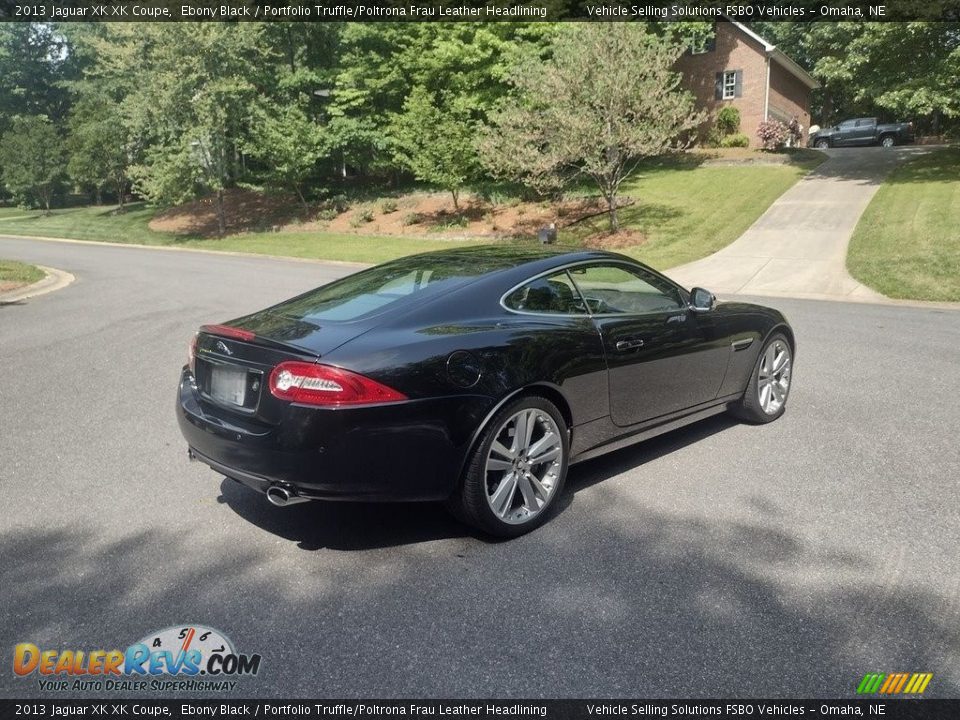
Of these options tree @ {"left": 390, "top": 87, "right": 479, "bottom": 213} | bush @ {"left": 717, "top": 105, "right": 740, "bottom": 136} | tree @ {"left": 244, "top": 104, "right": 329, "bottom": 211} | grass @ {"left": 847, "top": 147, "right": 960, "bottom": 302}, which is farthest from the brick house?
tree @ {"left": 244, "top": 104, "right": 329, "bottom": 211}

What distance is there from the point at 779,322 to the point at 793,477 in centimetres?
160

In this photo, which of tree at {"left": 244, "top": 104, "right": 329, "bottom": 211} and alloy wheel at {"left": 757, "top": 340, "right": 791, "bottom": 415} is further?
tree at {"left": 244, "top": 104, "right": 329, "bottom": 211}

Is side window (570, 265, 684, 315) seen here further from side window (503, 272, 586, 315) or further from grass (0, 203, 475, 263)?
grass (0, 203, 475, 263)

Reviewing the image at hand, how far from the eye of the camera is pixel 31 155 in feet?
153

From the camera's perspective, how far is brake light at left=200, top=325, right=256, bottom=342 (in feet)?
12.9

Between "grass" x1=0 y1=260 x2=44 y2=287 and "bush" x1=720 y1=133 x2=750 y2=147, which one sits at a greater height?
"bush" x1=720 y1=133 x2=750 y2=147

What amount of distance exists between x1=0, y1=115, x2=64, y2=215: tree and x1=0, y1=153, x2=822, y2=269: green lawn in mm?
10237

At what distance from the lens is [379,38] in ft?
111

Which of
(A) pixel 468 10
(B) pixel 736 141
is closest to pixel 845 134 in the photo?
(B) pixel 736 141

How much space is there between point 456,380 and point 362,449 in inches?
22.1

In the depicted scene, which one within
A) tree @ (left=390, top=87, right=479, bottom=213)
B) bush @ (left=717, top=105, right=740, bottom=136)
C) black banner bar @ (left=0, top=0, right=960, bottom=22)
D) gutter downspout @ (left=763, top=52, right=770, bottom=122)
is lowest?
tree @ (left=390, top=87, right=479, bottom=213)

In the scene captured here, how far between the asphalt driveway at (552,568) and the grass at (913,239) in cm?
977

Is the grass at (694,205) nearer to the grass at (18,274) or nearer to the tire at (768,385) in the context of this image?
the tire at (768,385)

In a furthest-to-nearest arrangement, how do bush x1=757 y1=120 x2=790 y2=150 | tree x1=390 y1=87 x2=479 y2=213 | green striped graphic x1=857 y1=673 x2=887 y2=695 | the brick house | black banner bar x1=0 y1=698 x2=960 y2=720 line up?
the brick house, bush x1=757 y1=120 x2=790 y2=150, tree x1=390 y1=87 x2=479 y2=213, green striped graphic x1=857 y1=673 x2=887 y2=695, black banner bar x1=0 y1=698 x2=960 y2=720
